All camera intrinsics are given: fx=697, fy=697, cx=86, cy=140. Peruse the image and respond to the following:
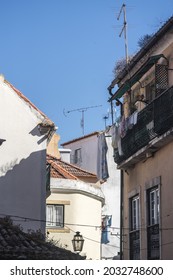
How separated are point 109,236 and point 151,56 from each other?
21.2 m

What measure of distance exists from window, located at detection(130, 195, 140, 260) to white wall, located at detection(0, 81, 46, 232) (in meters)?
3.58

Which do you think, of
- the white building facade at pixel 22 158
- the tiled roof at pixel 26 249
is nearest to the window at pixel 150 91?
the white building facade at pixel 22 158

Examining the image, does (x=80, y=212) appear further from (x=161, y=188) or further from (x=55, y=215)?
(x=161, y=188)

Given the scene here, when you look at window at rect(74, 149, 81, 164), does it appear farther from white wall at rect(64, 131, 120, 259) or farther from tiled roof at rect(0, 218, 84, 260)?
tiled roof at rect(0, 218, 84, 260)

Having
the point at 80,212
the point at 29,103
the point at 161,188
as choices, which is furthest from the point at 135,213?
the point at 80,212

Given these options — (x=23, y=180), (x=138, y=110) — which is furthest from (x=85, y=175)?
(x=138, y=110)

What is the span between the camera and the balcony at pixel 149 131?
1791cm

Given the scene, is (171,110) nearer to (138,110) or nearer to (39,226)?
(138,110)

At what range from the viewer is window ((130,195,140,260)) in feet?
68.1

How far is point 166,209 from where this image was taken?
1838cm

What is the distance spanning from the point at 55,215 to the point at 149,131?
1126 cm

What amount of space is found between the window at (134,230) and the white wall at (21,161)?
11.7ft

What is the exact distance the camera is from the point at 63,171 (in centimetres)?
3020

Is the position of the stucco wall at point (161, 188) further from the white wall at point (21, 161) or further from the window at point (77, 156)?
the window at point (77, 156)
